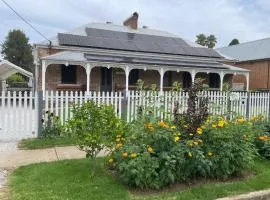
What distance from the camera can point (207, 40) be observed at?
65438 mm

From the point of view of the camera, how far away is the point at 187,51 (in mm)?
28891

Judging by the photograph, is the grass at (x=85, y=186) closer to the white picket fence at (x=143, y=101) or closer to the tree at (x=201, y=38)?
the white picket fence at (x=143, y=101)

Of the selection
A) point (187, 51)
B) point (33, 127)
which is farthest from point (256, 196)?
point (187, 51)

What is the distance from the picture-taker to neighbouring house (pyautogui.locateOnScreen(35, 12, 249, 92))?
23234 millimetres

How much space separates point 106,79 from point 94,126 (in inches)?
792

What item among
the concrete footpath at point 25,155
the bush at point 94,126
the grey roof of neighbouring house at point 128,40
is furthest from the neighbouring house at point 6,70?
the bush at point 94,126

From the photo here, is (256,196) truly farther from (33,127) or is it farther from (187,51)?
(187,51)

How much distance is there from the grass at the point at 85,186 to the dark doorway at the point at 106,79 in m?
19.2

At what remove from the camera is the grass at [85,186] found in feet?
15.8

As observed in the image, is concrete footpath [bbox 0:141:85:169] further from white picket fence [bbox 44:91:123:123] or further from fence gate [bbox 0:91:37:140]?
white picket fence [bbox 44:91:123:123]

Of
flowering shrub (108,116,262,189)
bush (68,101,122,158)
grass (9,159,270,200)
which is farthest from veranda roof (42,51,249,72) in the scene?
flowering shrub (108,116,262,189)

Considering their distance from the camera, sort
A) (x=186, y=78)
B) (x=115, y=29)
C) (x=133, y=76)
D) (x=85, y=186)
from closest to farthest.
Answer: (x=85, y=186), (x=133, y=76), (x=186, y=78), (x=115, y=29)

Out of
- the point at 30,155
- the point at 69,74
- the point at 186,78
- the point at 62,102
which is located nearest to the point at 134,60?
the point at 69,74

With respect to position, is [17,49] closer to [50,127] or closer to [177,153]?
[50,127]
